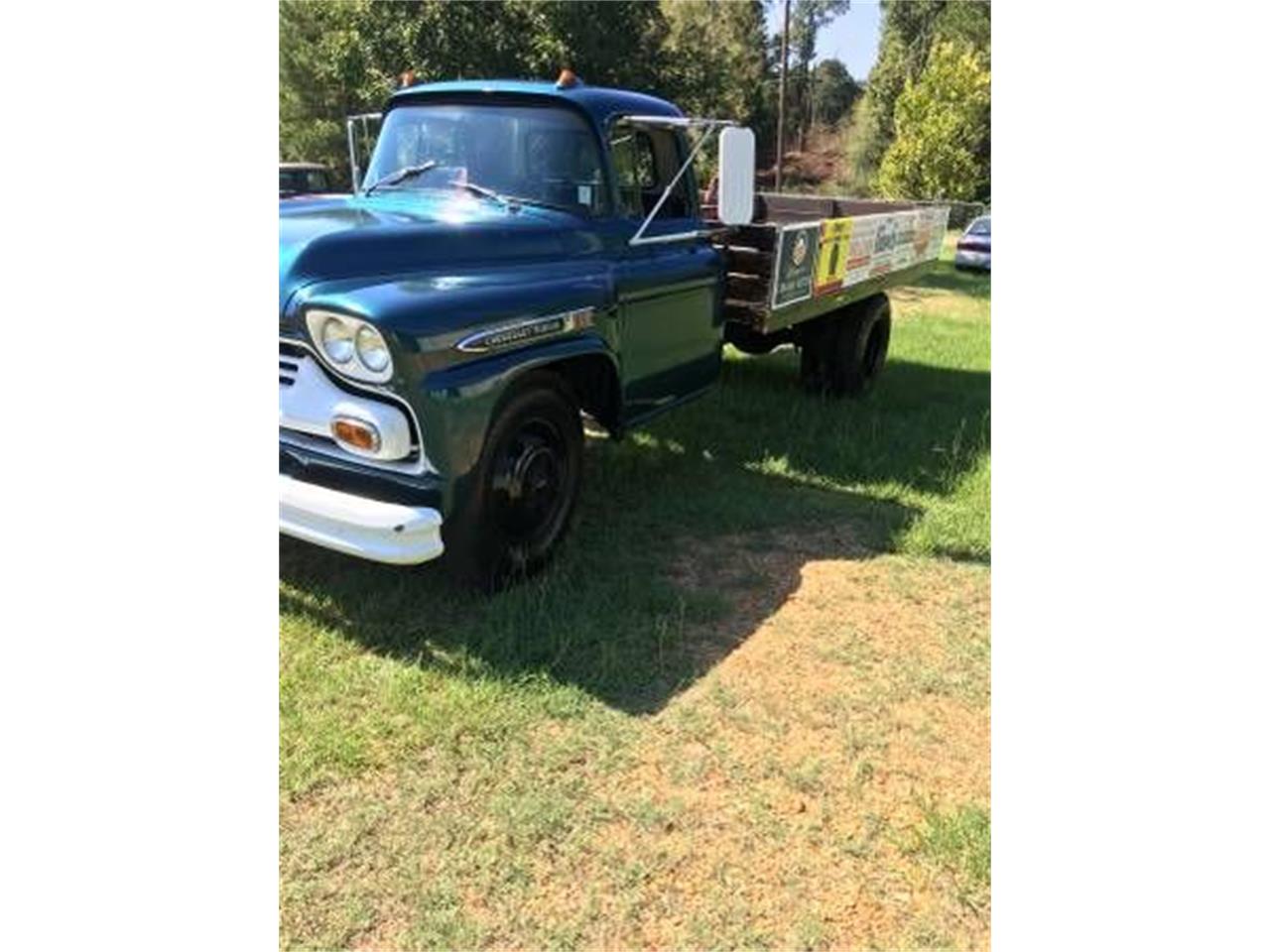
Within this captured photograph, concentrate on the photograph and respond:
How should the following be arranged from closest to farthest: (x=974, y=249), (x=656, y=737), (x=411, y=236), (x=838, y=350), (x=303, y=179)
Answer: (x=656, y=737), (x=411, y=236), (x=838, y=350), (x=303, y=179), (x=974, y=249)

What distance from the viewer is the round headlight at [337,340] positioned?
3311mm

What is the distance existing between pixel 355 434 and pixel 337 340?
321 millimetres

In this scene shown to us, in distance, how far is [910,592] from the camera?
4285mm

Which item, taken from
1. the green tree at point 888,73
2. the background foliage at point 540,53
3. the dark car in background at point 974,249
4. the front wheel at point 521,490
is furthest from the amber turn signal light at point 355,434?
the green tree at point 888,73

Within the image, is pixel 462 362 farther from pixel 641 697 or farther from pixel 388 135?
pixel 388 135

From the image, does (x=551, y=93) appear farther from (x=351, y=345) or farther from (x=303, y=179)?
(x=303, y=179)

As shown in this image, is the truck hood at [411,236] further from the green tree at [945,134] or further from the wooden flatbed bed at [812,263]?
the green tree at [945,134]

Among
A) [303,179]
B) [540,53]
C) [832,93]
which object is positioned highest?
[832,93]

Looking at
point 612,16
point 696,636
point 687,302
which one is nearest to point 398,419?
point 696,636

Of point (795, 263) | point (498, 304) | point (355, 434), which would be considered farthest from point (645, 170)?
point (355, 434)

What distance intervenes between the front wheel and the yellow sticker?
2.68 meters

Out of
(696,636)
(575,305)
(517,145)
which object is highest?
(517,145)

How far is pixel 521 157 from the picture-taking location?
447cm

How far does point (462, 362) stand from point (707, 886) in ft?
6.11
